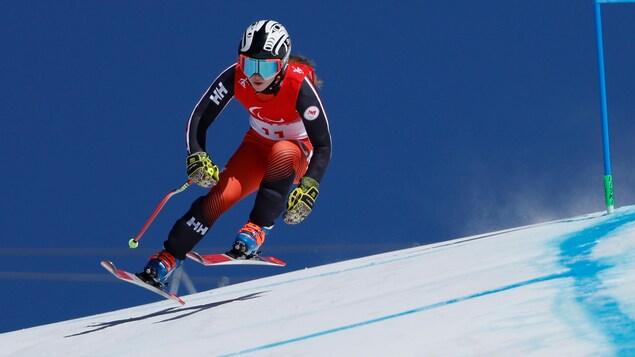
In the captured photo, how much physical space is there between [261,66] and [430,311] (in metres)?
2.06

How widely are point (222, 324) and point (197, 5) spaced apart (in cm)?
411

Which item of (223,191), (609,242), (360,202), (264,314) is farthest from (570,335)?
(360,202)

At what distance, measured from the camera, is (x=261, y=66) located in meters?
4.80

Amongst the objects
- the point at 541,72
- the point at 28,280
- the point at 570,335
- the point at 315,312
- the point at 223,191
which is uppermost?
the point at 541,72

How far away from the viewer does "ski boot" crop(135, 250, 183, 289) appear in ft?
16.1

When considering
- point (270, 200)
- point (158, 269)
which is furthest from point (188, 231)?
point (270, 200)

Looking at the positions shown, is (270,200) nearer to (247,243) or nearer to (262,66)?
(247,243)

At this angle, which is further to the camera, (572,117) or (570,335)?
(572,117)

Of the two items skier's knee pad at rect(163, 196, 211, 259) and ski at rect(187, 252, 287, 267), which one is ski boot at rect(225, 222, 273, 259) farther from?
skier's knee pad at rect(163, 196, 211, 259)

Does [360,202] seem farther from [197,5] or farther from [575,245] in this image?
[575,245]

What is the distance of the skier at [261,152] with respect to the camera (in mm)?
4832

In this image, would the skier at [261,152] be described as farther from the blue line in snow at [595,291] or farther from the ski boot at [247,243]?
the blue line in snow at [595,291]

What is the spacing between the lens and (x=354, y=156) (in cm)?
747

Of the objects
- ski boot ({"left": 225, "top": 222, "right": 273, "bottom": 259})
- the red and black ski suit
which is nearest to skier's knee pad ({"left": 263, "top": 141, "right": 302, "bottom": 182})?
the red and black ski suit
